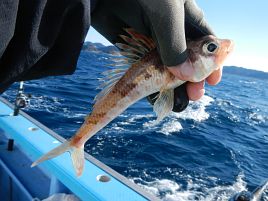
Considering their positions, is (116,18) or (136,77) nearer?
(136,77)

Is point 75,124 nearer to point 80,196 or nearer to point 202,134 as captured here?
point 202,134

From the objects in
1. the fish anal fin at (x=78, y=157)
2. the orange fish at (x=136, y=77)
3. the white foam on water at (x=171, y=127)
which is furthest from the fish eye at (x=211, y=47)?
the white foam on water at (x=171, y=127)

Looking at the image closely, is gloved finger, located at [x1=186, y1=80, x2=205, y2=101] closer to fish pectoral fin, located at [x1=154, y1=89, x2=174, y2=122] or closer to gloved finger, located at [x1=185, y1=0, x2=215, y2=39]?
fish pectoral fin, located at [x1=154, y1=89, x2=174, y2=122]

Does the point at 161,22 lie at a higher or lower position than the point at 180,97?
higher

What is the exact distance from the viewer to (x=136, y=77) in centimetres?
211

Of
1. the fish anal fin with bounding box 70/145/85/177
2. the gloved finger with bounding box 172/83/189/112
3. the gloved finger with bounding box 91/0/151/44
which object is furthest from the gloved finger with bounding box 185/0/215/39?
the fish anal fin with bounding box 70/145/85/177

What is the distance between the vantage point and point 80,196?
3.51m

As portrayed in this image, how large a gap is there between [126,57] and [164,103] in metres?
0.43

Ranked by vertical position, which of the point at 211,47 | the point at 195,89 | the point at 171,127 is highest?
the point at 211,47

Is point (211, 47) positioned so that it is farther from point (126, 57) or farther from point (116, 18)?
point (116, 18)

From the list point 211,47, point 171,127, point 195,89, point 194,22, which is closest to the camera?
point 211,47

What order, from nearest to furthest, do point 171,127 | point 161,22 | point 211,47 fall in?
point 161,22
point 211,47
point 171,127

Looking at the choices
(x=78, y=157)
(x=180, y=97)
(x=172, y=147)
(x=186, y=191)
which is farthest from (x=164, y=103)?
(x=172, y=147)

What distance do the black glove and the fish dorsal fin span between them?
0.08 meters
